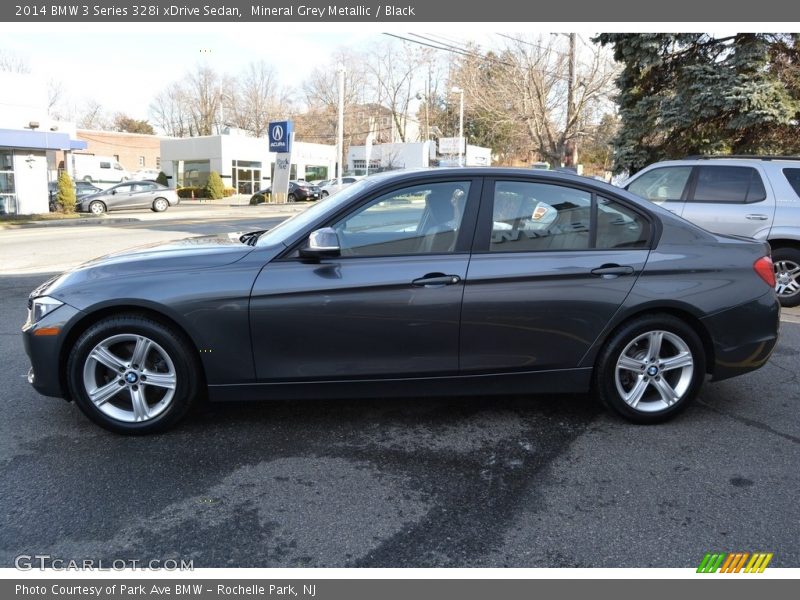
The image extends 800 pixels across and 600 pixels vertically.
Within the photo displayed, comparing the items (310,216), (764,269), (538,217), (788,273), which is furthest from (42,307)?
(788,273)

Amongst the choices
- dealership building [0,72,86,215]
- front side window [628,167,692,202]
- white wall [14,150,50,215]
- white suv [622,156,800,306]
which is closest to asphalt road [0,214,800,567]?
white suv [622,156,800,306]

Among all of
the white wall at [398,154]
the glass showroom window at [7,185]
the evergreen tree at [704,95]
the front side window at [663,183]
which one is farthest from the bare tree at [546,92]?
the white wall at [398,154]

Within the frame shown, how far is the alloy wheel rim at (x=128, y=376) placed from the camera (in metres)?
3.78

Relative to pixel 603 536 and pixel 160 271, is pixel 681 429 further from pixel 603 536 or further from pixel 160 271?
pixel 160 271

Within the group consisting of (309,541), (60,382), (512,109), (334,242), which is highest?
(512,109)

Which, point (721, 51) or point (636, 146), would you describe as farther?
point (636, 146)

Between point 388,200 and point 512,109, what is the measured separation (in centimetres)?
2330

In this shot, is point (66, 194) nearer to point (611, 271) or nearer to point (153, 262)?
point (153, 262)

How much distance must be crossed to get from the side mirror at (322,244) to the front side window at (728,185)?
6.20 meters

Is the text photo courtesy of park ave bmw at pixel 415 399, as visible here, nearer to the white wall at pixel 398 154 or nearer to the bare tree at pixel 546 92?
the bare tree at pixel 546 92

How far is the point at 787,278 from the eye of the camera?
7.99 m

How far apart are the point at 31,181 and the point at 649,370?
28.6 meters

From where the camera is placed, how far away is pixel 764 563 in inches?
107

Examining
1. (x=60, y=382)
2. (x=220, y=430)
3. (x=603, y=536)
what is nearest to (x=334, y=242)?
(x=220, y=430)
